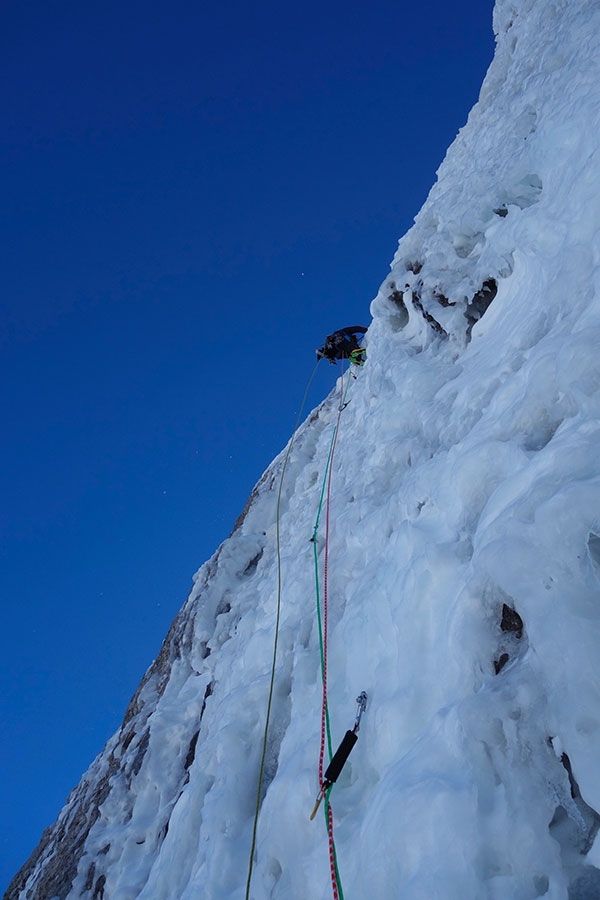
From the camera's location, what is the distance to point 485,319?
22.0 feet

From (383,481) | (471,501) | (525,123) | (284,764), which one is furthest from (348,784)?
(525,123)


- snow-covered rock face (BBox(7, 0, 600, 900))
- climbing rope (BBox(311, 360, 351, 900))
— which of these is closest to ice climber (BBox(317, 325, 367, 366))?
snow-covered rock face (BBox(7, 0, 600, 900))

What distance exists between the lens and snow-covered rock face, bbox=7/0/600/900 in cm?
271

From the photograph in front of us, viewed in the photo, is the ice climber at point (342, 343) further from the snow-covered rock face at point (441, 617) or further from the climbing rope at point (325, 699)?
the climbing rope at point (325, 699)

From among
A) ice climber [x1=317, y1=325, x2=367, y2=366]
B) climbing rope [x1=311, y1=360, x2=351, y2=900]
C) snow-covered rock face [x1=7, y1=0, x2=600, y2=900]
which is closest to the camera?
snow-covered rock face [x1=7, y1=0, x2=600, y2=900]

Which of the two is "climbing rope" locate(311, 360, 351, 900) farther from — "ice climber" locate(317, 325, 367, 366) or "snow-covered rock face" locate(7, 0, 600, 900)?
"ice climber" locate(317, 325, 367, 366)

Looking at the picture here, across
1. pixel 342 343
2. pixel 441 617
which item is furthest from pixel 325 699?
pixel 342 343

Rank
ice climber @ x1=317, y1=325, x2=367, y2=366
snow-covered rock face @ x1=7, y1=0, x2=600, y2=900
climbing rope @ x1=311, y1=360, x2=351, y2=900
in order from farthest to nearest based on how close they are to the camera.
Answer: ice climber @ x1=317, y1=325, x2=367, y2=366 < climbing rope @ x1=311, y1=360, x2=351, y2=900 < snow-covered rock face @ x1=7, y1=0, x2=600, y2=900

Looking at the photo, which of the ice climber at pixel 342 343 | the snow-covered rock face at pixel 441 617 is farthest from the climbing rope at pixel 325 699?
the ice climber at pixel 342 343

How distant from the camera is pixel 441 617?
12.6 ft

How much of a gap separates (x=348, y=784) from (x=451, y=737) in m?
1.24

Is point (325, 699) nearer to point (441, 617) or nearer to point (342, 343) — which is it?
point (441, 617)

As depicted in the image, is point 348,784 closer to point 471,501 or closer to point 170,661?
point 471,501

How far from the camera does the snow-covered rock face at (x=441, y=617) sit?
8.91 feet
